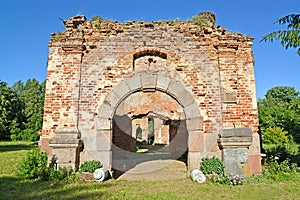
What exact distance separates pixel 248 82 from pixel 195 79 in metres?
1.55

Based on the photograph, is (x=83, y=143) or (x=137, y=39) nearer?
(x=83, y=143)

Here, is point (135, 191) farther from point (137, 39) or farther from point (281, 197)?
point (137, 39)

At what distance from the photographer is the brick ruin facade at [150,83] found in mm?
6934

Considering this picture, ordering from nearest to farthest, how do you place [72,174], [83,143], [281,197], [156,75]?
[281,197] < [72,174] < [83,143] < [156,75]

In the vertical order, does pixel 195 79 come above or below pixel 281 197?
above

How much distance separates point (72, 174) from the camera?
6582mm

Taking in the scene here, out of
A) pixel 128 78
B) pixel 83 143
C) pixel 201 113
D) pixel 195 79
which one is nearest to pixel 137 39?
pixel 128 78

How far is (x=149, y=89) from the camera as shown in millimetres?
7441

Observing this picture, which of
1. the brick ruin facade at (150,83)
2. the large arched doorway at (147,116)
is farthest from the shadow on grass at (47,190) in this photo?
the large arched doorway at (147,116)

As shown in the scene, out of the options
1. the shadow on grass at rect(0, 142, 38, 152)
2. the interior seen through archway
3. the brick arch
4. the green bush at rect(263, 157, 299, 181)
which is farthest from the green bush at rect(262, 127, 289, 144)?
the shadow on grass at rect(0, 142, 38, 152)

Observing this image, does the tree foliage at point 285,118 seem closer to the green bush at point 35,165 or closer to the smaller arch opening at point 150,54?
the smaller arch opening at point 150,54

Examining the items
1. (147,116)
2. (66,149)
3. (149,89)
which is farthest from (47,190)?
(147,116)

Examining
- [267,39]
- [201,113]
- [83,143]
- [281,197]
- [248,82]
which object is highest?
[267,39]

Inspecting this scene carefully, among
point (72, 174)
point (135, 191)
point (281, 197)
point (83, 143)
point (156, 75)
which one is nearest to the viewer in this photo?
point (281, 197)
